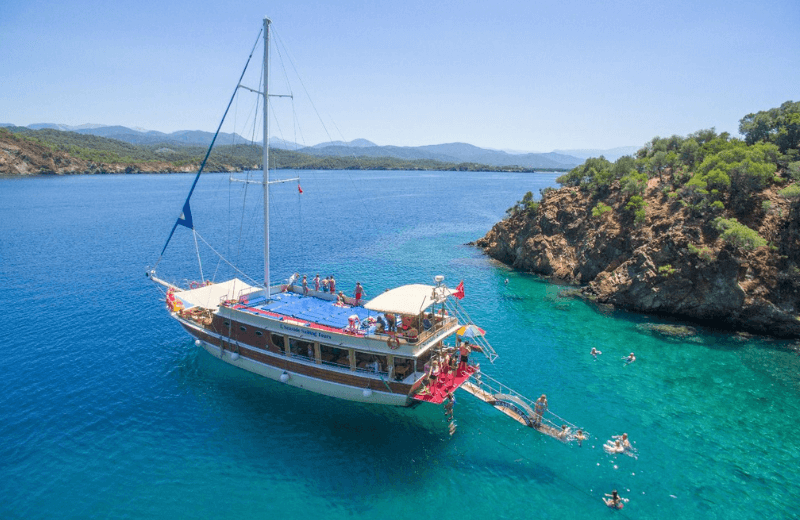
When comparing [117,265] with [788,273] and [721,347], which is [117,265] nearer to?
[721,347]

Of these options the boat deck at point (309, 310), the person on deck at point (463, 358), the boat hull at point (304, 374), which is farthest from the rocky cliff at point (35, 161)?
the person on deck at point (463, 358)

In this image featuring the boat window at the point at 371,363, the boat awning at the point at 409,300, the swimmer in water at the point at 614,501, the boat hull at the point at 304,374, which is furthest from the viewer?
the boat window at the point at 371,363

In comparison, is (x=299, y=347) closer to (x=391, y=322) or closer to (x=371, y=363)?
(x=371, y=363)

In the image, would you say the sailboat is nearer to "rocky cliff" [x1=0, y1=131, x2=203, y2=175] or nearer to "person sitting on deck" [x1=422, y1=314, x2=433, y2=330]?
"person sitting on deck" [x1=422, y1=314, x2=433, y2=330]

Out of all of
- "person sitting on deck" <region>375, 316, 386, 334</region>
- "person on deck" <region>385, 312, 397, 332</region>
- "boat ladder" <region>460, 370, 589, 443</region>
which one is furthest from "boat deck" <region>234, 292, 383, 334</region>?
"boat ladder" <region>460, 370, 589, 443</region>

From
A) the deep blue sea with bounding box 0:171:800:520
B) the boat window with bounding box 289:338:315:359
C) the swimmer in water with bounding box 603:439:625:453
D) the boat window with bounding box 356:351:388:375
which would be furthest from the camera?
the boat window with bounding box 289:338:315:359

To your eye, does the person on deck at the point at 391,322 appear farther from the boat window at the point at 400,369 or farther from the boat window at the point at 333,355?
the boat window at the point at 333,355

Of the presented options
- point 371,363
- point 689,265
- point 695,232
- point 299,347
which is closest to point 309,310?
point 299,347
